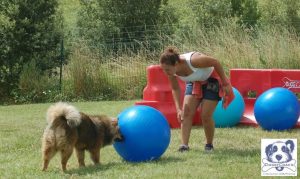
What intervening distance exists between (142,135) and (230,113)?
12.6ft

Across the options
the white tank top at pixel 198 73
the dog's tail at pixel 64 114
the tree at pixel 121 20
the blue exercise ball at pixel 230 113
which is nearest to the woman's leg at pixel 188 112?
the white tank top at pixel 198 73

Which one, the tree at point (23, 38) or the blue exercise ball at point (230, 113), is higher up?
the tree at point (23, 38)

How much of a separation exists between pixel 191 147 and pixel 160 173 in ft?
6.89

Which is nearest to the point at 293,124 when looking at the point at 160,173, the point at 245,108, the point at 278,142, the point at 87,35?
the point at 245,108

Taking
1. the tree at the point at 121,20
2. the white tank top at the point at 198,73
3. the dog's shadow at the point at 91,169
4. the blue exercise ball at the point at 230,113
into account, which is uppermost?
the tree at the point at 121,20

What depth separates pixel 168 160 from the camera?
7.94 metres

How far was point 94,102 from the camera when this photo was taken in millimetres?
17062

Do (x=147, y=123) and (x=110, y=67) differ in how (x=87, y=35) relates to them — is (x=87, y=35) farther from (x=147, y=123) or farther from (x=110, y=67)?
(x=147, y=123)

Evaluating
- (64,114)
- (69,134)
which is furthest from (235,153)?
(64,114)

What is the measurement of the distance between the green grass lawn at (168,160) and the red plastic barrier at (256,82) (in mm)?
1339

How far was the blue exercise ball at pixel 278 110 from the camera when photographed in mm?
10352

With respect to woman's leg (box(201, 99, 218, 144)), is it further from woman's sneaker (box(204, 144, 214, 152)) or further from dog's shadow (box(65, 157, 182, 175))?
dog's shadow (box(65, 157, 182, 175))

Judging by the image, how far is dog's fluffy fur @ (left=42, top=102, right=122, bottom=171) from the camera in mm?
7328

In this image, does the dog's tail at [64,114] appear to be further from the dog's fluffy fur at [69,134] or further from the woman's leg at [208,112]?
the woman's leg at [208,112]
